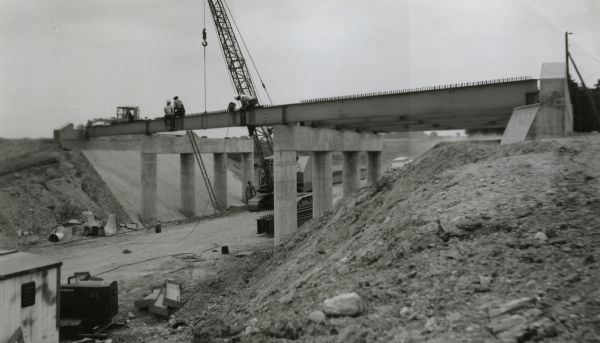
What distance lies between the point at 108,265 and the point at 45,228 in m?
10.2

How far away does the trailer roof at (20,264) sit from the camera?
8600 mm

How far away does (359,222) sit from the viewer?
34.9 ft

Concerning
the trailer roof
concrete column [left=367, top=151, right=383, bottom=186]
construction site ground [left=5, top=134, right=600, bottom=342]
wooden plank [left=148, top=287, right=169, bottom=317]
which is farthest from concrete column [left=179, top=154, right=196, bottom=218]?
the trailer roof

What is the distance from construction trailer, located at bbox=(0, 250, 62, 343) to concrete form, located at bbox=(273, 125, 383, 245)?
9213 mm

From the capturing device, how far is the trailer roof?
28.2ft

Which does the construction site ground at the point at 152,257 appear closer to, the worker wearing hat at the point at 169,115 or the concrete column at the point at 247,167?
the worker wearing hat at the point at 169,115

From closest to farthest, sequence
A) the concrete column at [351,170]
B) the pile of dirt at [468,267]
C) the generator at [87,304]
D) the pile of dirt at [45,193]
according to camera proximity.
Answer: the pile of dirt at [468,267]
the generator at [87,304]
the pile of dirt at [45,193]
the concrete column at [351,170]

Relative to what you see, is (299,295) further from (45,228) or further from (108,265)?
(45,228)

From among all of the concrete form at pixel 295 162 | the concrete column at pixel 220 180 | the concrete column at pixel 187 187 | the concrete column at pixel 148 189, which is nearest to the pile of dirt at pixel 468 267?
the concrete form at pixel 295 162

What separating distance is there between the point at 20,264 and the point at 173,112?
19.9m

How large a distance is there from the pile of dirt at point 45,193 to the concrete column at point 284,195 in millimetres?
14337

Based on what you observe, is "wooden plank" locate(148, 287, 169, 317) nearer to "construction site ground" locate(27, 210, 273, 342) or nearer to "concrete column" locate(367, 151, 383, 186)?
"construction site ground" locate(27, 210, 273, 342)

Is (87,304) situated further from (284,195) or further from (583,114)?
(583,114)

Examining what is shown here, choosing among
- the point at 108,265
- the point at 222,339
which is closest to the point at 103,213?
the point at 108,265
